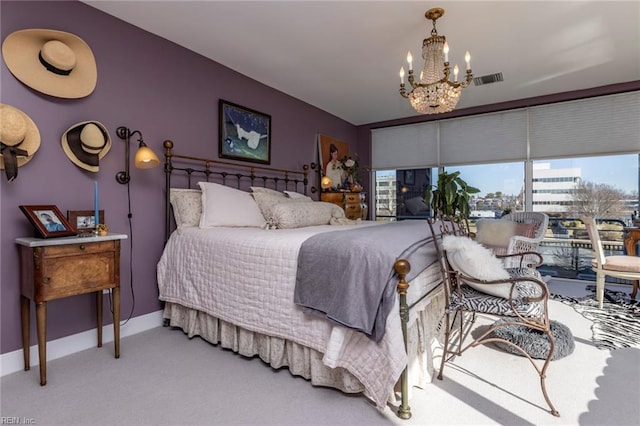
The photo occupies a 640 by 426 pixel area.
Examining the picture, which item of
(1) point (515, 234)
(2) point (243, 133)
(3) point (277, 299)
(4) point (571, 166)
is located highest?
(2) point (243, 133)

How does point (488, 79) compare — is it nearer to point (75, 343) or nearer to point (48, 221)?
point (48, 221)

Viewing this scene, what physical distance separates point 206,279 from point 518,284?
2.09m

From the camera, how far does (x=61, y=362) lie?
2.17 metres

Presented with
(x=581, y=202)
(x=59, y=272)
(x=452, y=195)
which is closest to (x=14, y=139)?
(x=59, y=272)

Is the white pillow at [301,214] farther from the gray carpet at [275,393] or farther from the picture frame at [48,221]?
the picture frame at [48,221]

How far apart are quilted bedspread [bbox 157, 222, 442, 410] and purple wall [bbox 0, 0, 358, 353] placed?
389 millimetres

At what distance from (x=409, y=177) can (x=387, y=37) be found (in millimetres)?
3036

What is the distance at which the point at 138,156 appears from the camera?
2445 millimetres

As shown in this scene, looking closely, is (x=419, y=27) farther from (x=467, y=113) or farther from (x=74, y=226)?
(x=74, y=226)

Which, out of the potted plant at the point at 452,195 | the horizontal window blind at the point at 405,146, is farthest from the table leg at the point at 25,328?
the horizontal window blind at the point at 405,146

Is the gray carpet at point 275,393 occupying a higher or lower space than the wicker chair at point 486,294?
lower

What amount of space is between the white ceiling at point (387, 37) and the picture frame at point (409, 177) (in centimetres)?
181

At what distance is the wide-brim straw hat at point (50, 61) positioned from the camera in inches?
80.4

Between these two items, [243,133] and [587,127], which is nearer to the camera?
[243,133]
